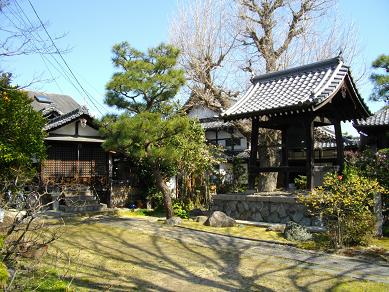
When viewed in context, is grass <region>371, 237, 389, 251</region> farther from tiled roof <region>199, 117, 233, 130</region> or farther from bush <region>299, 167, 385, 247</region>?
tiled roof <region>199, 117, 233, 130</region>

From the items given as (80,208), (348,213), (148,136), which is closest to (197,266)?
(348,213)

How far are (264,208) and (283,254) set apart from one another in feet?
15.0

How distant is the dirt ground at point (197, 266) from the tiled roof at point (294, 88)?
4.69m

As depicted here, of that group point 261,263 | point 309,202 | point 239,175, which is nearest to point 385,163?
point 309,202

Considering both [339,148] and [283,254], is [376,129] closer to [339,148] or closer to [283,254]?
[339,148]

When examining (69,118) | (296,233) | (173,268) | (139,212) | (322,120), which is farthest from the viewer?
(69,118)

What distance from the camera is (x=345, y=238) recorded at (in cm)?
949

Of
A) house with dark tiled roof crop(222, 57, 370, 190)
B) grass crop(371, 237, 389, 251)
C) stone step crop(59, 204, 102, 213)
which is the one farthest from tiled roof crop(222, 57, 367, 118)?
stone step crop(59, 204, 102, 213)

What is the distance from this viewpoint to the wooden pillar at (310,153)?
41.0 feet

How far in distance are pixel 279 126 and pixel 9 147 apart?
969 centimetres

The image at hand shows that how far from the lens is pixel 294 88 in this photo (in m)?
13.5

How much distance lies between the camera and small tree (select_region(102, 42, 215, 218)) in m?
12.6

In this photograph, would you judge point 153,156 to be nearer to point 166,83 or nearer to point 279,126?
point 166,83

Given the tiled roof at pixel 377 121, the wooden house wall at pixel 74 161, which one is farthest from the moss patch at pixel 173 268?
the tiled roof at pixel 377 121
